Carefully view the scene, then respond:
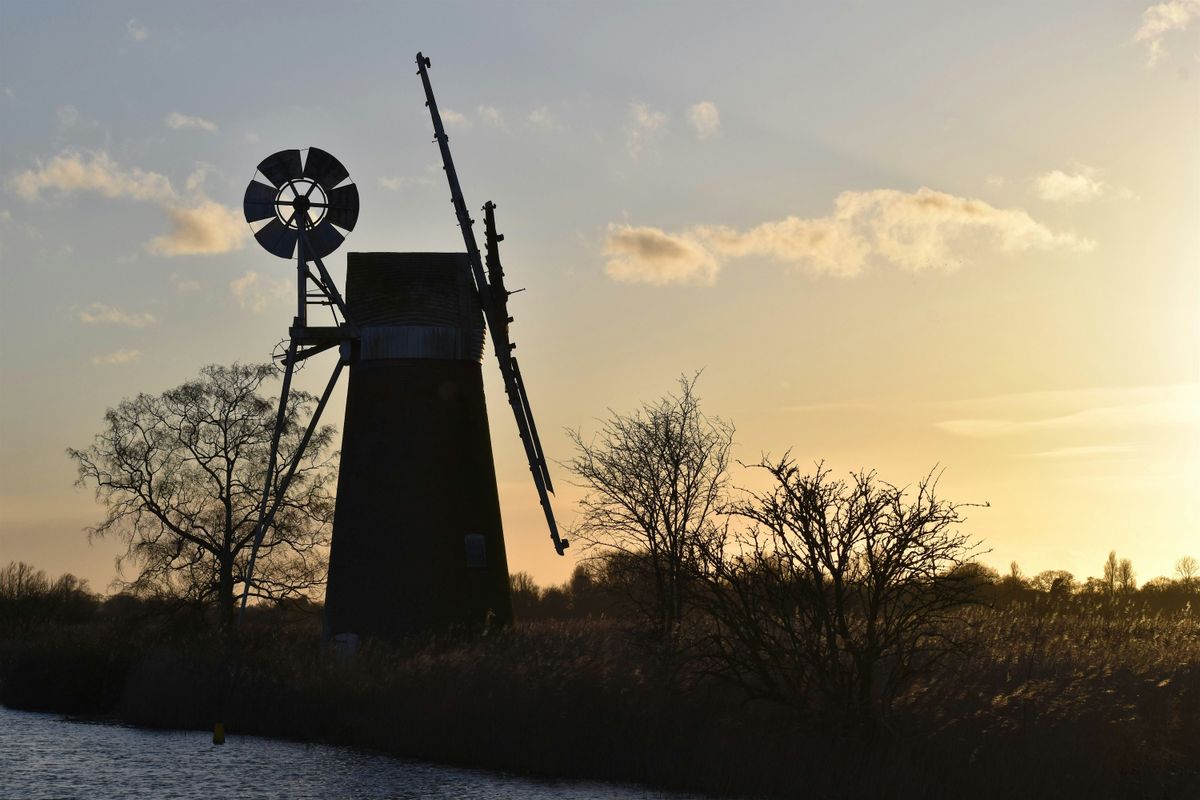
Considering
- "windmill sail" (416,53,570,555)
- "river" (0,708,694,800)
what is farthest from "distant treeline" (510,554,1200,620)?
"river" (0,708,694,800)

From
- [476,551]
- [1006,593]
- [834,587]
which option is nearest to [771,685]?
[834,587]

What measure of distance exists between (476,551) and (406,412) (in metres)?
3.20

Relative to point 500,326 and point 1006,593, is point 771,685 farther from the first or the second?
point 1006,593

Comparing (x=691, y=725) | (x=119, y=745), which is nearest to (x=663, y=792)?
(x=691, y=725)

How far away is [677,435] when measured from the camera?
2952 cm

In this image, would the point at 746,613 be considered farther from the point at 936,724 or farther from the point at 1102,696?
the point at 1102,696

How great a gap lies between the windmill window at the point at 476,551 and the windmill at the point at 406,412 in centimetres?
2

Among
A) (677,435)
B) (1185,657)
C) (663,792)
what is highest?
(677,435)

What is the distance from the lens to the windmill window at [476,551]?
2642 cm

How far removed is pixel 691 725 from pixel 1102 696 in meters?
6.29

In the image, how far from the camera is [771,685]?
671 inches

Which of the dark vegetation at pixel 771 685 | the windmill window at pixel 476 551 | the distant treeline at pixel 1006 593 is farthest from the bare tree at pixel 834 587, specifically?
the distant treeline at pixel 1006 593

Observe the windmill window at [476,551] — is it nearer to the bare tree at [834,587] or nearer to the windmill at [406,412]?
the windmill at [406,412]

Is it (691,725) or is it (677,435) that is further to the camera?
(677,435)
